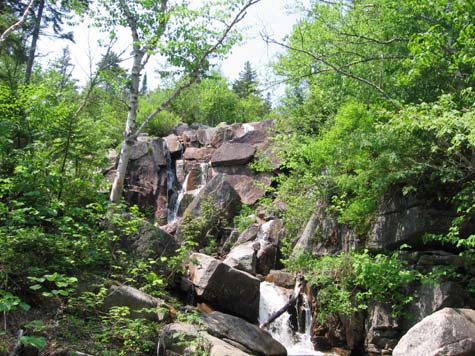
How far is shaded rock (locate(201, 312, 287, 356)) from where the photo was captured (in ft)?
25.0

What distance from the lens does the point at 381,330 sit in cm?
810

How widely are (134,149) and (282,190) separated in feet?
34.8

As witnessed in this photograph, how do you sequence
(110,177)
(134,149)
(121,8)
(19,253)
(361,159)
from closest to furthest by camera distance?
(19,253)
(361,159)
(121,8)
(110,177)
(134,149)

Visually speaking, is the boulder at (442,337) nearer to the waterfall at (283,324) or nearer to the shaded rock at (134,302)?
the waterfall at (283,324)

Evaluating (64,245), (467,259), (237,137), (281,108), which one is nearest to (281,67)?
(281,108)

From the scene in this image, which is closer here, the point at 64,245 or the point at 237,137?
the point at 64,245

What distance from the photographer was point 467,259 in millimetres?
7410

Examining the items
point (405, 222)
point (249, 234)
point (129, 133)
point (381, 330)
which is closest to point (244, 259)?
point (249, 234)

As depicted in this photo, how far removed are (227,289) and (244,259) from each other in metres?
3.06

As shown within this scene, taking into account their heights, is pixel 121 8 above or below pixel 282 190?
above

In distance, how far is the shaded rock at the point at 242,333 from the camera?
25.0ft

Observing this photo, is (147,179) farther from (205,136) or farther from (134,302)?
(134,302)

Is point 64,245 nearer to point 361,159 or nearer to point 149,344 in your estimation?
point 149,344

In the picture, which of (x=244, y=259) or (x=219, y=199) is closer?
(x=244, y=259)
